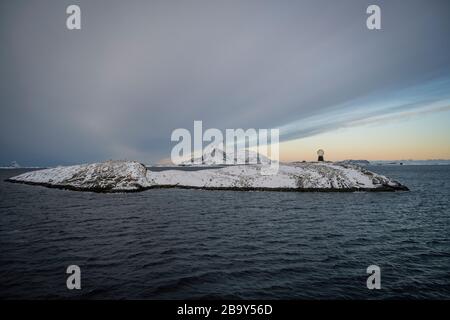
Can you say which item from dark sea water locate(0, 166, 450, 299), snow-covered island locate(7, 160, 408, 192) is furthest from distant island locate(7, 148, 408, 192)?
dark sea water locate(0, 166, 450, 299)

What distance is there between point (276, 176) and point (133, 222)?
4324 cm

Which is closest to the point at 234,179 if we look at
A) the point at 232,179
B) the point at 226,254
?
the point at 232,179

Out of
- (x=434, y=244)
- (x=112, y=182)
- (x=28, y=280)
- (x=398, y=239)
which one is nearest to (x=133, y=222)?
(x=28, y=280)

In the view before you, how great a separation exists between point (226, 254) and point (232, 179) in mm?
48446

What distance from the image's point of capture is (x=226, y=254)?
1698 centimetres

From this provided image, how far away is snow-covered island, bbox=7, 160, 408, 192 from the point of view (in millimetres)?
57188

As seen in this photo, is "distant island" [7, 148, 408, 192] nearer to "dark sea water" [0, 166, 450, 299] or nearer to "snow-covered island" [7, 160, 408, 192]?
"snow-covered island" [7, 160, 408, 192]

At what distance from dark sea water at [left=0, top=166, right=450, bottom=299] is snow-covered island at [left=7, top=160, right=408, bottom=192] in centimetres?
2552

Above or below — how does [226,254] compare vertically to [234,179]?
below

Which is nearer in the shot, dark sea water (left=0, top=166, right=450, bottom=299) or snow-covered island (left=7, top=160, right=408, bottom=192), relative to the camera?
dark sea water (left=0, top=166, right=450, bottom=299)

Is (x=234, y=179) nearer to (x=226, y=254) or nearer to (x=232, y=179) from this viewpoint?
(x=232, y=179)

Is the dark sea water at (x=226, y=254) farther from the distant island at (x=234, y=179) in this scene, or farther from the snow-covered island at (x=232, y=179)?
the snow-covered island at (x=232, y=179)

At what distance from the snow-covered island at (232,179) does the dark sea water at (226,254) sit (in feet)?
83.7

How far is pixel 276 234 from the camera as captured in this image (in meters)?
22.1
